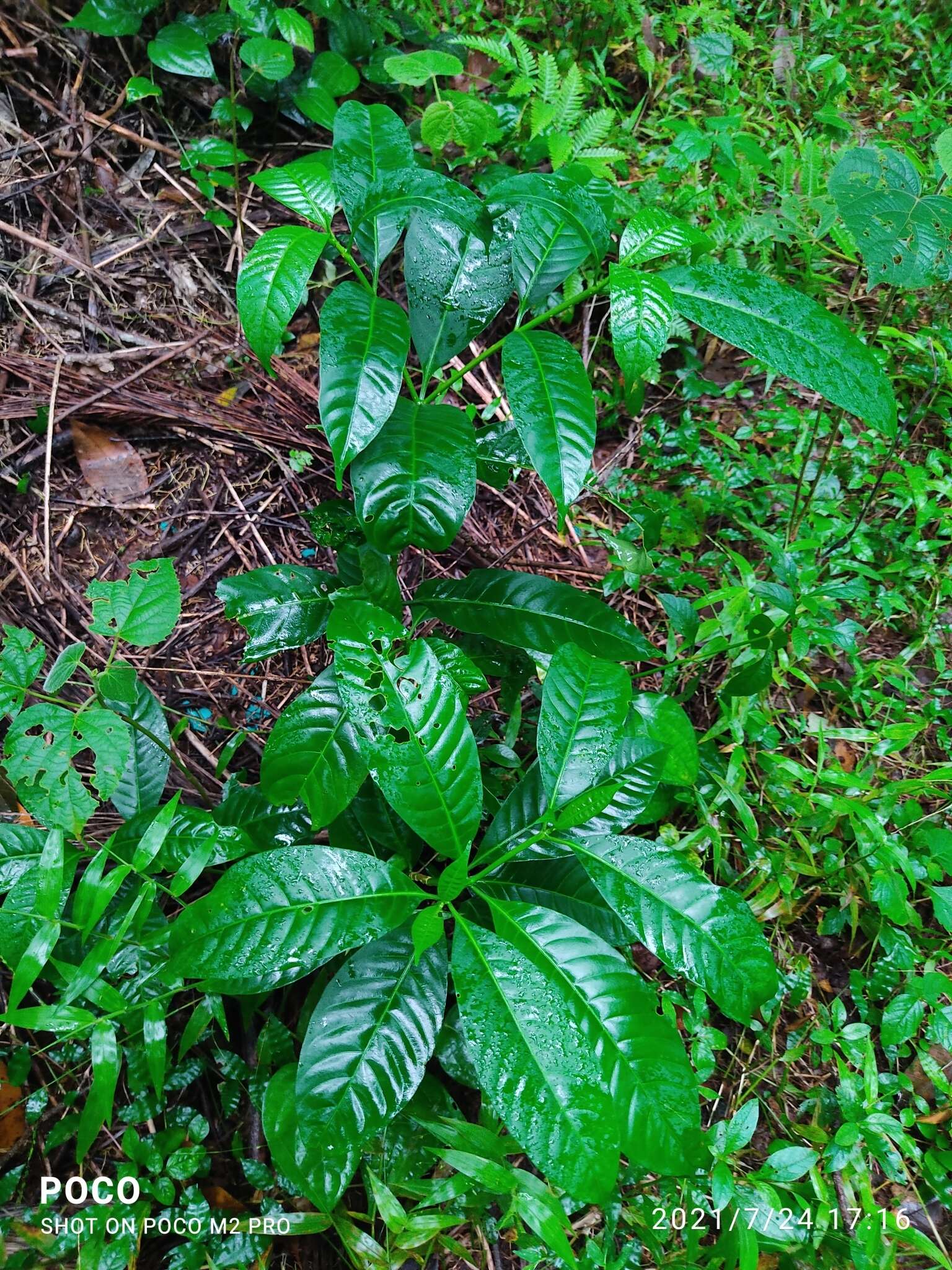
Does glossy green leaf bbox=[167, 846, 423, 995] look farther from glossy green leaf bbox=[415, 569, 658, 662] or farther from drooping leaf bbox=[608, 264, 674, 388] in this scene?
drooping leaf bbox=[608, 264, 674, 388]

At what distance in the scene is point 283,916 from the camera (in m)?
1.08

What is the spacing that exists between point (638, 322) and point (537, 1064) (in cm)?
101

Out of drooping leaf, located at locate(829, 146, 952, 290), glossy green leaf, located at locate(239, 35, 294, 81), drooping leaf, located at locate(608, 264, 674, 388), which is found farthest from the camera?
glossy green leaf, located at locate(239, 35, 294, 81)

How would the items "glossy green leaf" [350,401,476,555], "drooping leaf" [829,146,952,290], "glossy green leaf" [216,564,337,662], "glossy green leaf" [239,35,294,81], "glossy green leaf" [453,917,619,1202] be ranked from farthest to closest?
"glossy green leaf" [239,35,294,81]
"drooping leaf" [829,146,952,290]
"glossy green leaf" [216,564,337,662]
"glossy green leaf" [350,401,476,555]
"glossy green leaf" [453,917,619,1202]

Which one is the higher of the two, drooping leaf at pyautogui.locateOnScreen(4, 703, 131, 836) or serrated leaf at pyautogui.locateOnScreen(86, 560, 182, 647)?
serrated leaf at pyautogui.locateOnScreen(86, 560, 182, 647)

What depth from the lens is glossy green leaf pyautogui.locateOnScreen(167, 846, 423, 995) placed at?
41.2 inches

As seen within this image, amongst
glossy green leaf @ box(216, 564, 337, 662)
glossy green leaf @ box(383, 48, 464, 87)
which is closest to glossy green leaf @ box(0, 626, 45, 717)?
glossy green leaf @ box(216, 564, 337, 662)

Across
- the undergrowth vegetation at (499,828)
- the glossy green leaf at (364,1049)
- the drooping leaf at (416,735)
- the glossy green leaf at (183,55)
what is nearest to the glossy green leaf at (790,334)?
the undergrowth vegetation at (499,828)

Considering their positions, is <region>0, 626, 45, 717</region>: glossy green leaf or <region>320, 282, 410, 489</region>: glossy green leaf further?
<region>0, 626, 45, 717</region>: glossy green leaf

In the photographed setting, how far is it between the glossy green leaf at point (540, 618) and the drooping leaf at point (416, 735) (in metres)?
0.25

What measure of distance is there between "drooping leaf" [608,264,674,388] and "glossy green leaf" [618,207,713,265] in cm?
15

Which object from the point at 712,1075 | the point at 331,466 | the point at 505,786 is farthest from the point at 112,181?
the point at 712,1075

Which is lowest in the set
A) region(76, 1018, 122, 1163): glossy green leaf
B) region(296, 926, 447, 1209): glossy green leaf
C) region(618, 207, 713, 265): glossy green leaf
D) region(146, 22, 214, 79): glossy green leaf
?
region(76, 1018, 122, 1163): glossy green leaf

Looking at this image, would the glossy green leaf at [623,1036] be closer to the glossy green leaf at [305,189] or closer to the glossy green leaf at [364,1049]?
the glossy green leaf at [364,1049]
